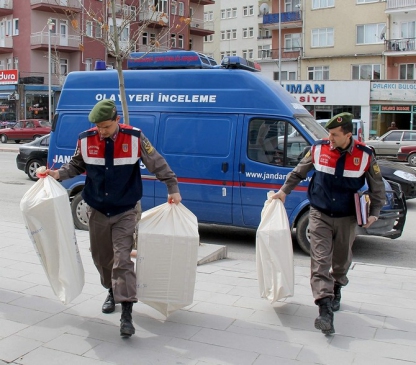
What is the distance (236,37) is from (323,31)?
89.4 feet

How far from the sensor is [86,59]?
4853 centimetres

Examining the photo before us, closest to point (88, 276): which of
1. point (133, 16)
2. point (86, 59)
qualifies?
point (133, 16)

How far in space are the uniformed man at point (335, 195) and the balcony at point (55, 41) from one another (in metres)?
44.5

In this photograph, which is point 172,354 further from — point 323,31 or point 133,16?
point 323,31

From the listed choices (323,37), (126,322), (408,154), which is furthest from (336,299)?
(323,37)

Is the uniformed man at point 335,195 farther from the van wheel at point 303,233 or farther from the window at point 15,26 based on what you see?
the window at point 15,26

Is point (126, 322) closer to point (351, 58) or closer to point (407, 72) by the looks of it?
point (407, 72)

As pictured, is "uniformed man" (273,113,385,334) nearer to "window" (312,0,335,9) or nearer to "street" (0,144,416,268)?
"street" (0,144,416,268)

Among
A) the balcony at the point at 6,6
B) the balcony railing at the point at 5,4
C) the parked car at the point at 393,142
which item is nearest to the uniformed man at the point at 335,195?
the parked car at the point at 393,142

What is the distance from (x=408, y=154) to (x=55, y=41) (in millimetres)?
32586

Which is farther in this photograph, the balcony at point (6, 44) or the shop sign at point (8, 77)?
the balcony at point (6, 44)

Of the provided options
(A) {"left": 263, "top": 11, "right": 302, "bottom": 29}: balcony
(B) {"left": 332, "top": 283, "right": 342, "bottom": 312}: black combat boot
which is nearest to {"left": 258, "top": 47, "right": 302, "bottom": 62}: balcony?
(A) {"left": 263, "top": 11, "right": 302, "bottom": 29}: balcony

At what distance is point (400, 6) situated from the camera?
3950cm

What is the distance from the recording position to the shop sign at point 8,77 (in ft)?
Result: 151
